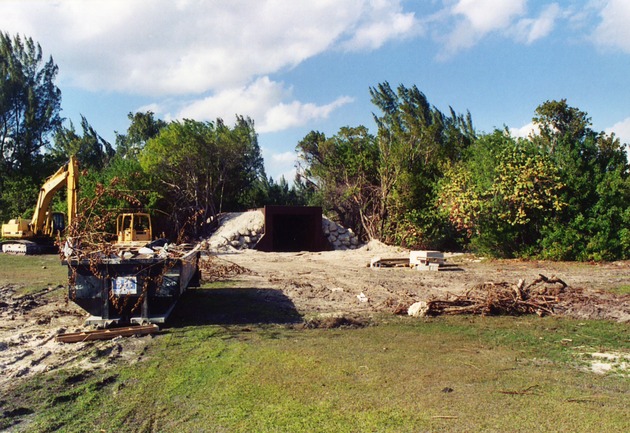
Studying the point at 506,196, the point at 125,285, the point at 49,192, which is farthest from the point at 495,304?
the point at 49,192

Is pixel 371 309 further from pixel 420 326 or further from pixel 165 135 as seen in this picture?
pixel 165 135

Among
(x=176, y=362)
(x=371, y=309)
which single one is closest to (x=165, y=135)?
→ (x=371, y=309)

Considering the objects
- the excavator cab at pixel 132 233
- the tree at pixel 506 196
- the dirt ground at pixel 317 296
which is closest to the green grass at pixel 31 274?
the dirt ground at pixel 317 296

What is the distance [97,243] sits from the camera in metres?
8.95

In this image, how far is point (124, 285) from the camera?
8562 mm

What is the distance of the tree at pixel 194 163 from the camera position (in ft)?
108

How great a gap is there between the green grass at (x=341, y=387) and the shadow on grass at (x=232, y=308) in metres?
1.10

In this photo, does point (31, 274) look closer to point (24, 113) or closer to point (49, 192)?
point (49, 192)

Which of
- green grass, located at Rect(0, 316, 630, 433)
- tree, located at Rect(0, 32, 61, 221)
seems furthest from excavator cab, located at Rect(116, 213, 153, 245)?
tree, located at Rect(0, 32, 61, 221)

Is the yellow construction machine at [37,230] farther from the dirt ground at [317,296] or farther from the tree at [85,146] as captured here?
the tree at [85,146]

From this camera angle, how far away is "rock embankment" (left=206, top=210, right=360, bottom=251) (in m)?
29.5

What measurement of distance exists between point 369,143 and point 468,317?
25217 mm

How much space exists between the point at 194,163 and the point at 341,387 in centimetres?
2932

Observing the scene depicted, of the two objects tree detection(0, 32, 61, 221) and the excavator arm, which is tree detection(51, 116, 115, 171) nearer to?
tree detection(0, 32, 61, 221)
